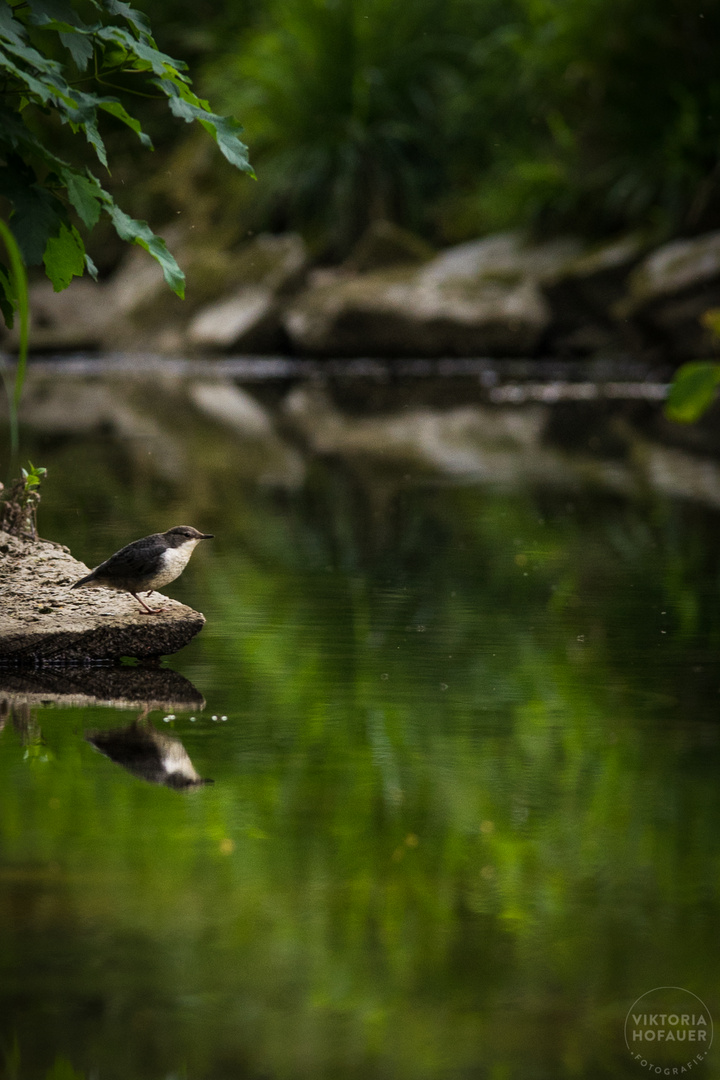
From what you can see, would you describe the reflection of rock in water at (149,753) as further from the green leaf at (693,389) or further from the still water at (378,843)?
the green leaf at (693,389)

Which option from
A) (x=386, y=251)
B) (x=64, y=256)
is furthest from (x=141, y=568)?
(x=386, y=251)

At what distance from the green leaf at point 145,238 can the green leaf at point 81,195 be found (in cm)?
→ 6

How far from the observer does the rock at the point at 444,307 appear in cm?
2281

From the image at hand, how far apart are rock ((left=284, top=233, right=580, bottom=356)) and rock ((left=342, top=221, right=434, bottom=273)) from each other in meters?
0.38

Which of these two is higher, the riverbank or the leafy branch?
the riverbank

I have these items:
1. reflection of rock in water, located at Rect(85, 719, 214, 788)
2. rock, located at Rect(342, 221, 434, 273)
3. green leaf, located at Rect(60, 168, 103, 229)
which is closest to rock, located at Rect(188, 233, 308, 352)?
rock, located at Rect(342, 221, 434, 273)

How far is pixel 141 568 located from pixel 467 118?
76.3 ft

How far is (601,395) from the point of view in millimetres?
18672

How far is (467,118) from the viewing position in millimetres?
27422

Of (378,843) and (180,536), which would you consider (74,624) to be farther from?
(378,843)

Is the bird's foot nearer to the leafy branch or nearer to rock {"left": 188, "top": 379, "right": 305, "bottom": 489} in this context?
the leafy branch

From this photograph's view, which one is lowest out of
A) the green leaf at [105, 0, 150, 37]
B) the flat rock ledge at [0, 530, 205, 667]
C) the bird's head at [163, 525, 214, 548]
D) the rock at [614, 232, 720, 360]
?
the flat rock ledge at [0, 530, 205, 667]

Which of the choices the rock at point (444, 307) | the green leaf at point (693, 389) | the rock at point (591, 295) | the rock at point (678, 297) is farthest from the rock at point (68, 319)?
the green leaf at point (693, 389)

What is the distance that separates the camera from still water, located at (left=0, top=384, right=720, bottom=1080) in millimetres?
Answer: 2707
